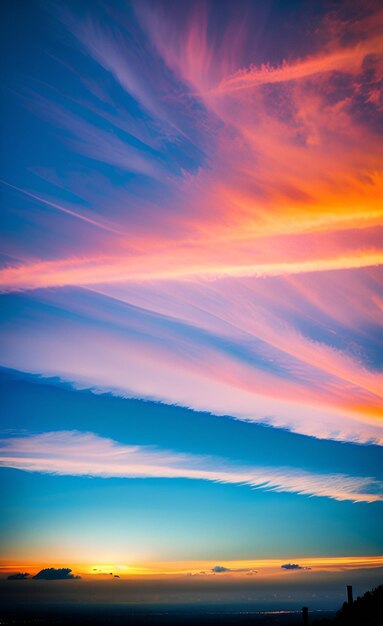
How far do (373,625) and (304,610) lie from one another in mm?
3852

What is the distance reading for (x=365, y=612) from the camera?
28938 millimetres

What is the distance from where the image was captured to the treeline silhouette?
2694cm

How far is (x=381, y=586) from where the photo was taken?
109 feet

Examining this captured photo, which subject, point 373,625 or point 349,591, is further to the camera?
point 349,591

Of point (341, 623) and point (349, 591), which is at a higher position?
point (349, 591)

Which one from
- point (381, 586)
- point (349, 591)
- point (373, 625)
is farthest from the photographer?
point (381, 586)

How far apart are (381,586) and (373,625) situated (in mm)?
9119

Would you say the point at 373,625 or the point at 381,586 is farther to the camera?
the point at 381,586

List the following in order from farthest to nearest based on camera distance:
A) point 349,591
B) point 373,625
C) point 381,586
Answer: point 381,586 → point 349,591 → point 373,625

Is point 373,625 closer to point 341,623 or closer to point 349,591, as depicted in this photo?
point 349,591

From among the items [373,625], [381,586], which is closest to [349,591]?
[373,625]

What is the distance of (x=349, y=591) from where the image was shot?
27516 mm

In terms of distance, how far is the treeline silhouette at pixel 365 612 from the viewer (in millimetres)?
26938

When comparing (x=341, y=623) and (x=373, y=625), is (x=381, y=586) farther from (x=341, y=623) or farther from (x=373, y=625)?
(x=373, y=625)
